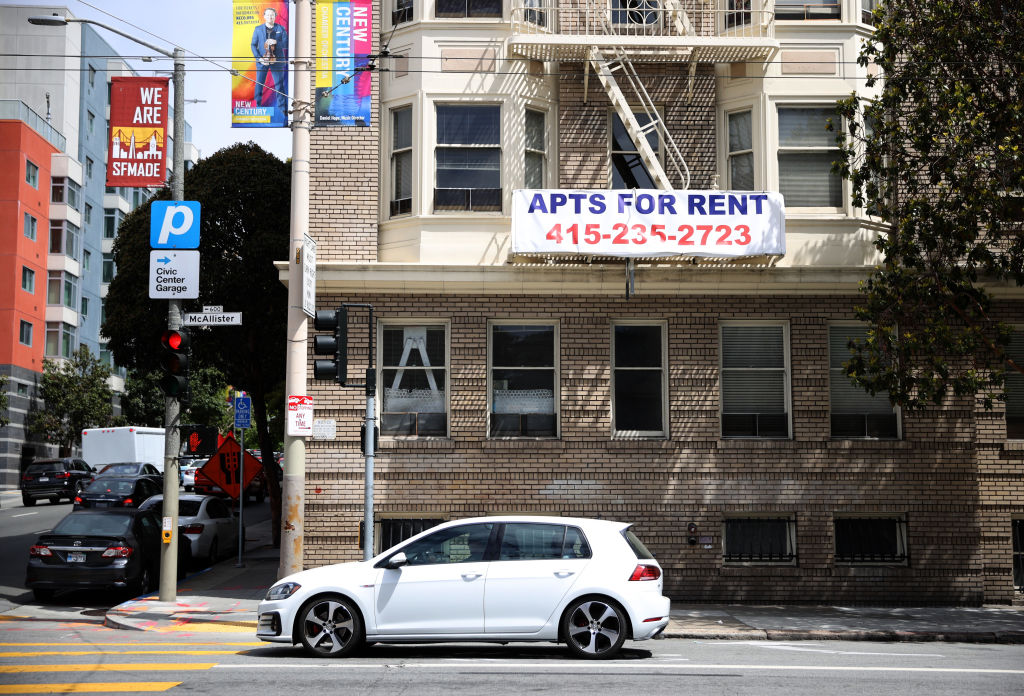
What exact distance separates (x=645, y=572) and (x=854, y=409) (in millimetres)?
7631

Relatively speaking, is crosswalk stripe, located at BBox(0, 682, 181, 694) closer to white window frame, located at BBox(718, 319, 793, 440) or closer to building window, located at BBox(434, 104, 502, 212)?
building window, located at BBox(434, 104, 502, 212)

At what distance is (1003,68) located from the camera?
15.2 meters

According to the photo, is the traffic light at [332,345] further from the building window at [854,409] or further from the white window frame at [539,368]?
the building window at [854,409]

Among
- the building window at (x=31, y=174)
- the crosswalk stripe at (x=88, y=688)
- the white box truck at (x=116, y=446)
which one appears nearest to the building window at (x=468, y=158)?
the crosswalk stripe at (x=88, y=688)

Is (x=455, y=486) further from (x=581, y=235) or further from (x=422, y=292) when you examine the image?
(x=581, y=235)

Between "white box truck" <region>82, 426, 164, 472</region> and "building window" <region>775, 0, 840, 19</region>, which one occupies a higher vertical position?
"building window" <region>775, 0, 840, 19</region>

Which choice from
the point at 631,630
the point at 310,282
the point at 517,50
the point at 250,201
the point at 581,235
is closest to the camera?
the point at 631,630

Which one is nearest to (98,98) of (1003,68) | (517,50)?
(517,50)

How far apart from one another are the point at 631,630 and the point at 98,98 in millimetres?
63954

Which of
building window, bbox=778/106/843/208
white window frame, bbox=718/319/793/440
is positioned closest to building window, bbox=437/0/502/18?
building window, bbox=778/106/843/208

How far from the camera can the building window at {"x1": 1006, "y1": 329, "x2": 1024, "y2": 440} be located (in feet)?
58.5

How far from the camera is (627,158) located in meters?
18.1

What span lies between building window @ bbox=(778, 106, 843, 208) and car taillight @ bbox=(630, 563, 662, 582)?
27.5 ft

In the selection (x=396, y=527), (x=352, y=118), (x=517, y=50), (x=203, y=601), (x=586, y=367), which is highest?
(x=517, y=50)
